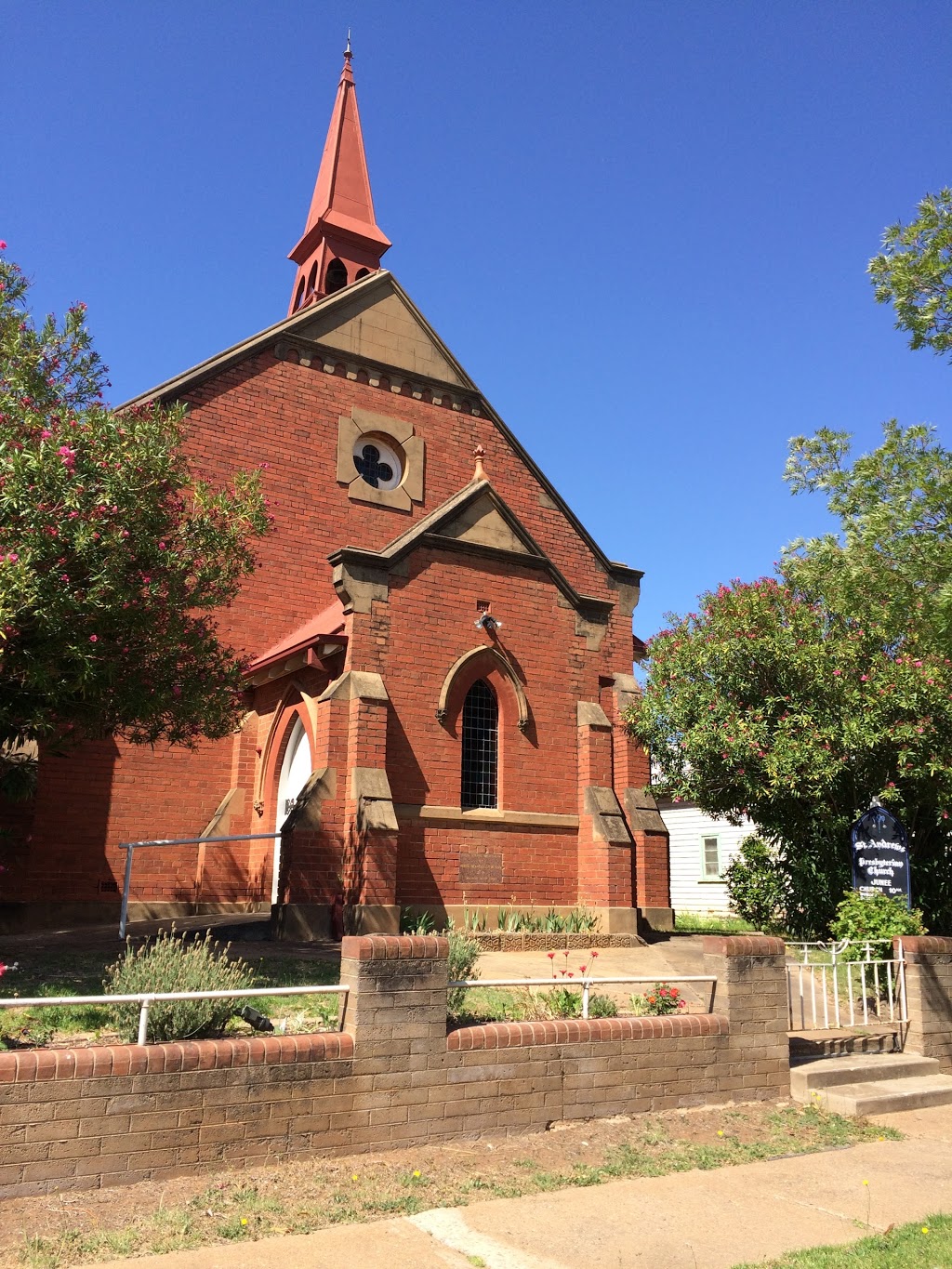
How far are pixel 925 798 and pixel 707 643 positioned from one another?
408cm

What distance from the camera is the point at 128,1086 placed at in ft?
20.9

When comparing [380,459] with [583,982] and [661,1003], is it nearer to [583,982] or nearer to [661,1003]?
[661,1003]

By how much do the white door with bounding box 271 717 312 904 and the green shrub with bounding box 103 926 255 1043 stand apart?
8793 millimetres

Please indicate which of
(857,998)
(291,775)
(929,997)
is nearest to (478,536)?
(291,775)

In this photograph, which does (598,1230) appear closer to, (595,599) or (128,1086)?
(128,1086)

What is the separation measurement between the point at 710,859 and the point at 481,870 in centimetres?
1849

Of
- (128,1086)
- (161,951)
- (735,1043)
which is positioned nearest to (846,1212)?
(735,1043)

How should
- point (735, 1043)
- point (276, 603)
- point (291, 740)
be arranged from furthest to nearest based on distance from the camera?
point (276, 603)
point (291, 740)
point (735, 1043)

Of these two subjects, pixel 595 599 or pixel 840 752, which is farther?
pixel 595 599


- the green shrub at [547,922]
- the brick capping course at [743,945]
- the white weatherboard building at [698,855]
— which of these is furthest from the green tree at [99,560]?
the white weatherboard building at [698,855]

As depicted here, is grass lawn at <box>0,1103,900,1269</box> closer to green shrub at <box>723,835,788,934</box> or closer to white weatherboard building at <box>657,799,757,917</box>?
green shrub at <box>723,835,788,934</box>

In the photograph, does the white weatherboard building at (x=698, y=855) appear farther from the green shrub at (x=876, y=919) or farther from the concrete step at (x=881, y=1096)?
the concrete step at (x=881, y=1096)

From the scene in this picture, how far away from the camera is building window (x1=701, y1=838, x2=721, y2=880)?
32.6 metres

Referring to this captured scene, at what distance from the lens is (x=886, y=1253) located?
18.6ft
